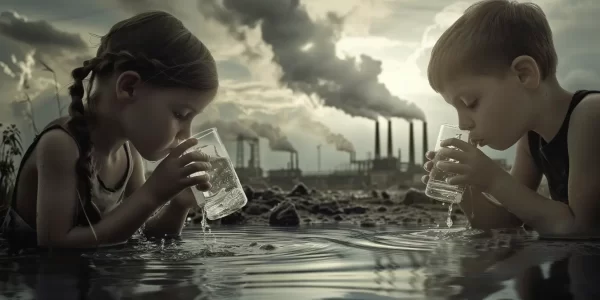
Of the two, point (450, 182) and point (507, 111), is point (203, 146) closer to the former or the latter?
point (450, 182)

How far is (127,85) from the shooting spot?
240 cm

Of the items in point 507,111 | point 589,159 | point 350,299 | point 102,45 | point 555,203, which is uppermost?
point 102,45

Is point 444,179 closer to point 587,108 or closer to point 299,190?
point 587,108

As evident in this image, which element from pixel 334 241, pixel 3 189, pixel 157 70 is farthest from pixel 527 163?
pixel 3 189

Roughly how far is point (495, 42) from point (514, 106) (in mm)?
246

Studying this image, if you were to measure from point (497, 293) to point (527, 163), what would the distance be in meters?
1.72

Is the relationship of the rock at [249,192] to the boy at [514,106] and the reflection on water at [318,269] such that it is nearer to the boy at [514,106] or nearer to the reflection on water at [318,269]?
the reflection on water at [318,269]

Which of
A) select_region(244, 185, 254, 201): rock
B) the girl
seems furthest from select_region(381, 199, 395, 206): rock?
the girl

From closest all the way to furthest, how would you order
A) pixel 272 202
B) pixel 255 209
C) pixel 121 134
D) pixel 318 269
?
pixel 318 269
pixel 121 134
pixel 255 209
pixel 272 202

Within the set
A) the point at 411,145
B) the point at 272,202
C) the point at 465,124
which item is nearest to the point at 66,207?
the point at 465,124

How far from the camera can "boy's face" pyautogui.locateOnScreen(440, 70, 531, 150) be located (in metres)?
2.44

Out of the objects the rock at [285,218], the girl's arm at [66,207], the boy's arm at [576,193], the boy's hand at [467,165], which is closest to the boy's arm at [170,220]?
the girl's arm at [66,207]

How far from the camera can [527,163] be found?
2.95 m

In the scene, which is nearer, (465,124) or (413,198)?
(465,124)
